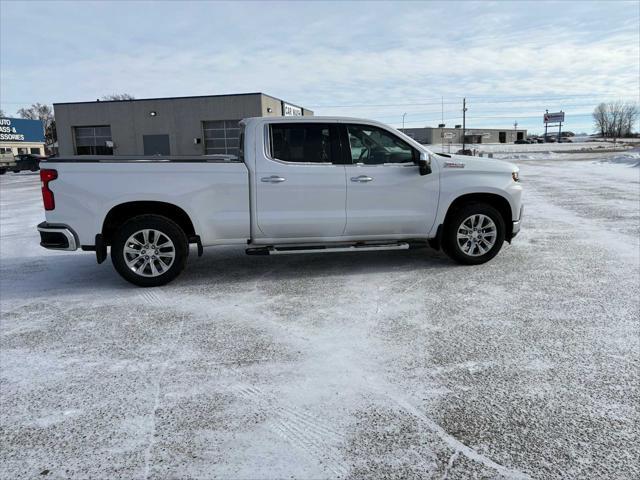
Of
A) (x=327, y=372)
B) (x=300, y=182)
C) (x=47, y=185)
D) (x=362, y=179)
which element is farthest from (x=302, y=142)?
(x=327, y=372)

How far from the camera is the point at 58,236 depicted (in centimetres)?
562

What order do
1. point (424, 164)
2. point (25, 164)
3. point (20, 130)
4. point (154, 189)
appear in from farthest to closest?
1. point (20, 130)
2. point (25, 164)
3. point (424, 164)
4. point (154, 189)

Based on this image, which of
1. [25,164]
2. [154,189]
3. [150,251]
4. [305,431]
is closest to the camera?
[305,431]

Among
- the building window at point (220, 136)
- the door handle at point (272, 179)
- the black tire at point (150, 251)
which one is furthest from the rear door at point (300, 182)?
the building window at point (220, 136)

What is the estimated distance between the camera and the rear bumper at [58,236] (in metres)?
5.61

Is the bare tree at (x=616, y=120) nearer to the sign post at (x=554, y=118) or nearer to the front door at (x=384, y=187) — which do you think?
the sign post at (x=554, y=118)

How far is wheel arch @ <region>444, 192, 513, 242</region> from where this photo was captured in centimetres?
658

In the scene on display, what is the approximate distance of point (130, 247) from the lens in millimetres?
5762

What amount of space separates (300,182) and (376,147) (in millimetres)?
1105

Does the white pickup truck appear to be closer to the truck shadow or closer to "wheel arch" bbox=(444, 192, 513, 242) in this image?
"wheel arch" bbox=(444, 192, 513, 242)

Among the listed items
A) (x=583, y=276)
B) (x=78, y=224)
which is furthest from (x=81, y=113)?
(x=583, y=276)

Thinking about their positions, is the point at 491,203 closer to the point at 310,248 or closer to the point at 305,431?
the point at 310,248

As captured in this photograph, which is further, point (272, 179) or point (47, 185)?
point (272, 179)

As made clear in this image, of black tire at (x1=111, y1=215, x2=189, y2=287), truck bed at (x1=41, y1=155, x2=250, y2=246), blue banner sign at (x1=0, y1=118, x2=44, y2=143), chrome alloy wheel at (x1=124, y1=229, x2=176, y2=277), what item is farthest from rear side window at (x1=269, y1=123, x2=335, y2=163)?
blue banner sign at (x1=0, y1=118, x2=44, y2=143)
